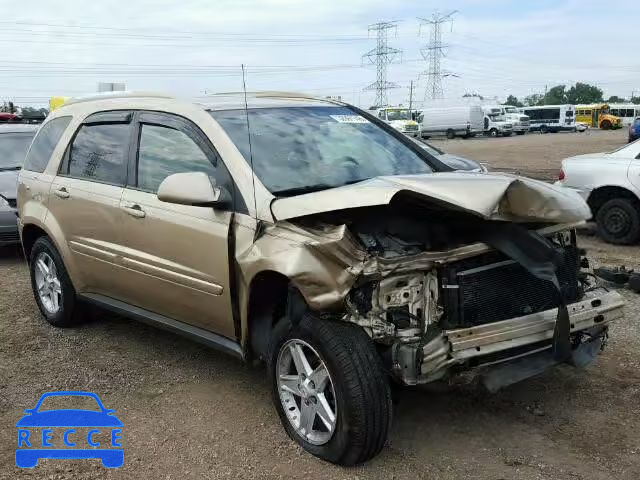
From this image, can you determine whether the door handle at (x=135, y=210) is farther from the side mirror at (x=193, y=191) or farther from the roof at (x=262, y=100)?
the roof at (x=262, y=100)

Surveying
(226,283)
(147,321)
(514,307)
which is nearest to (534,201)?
(514,307)

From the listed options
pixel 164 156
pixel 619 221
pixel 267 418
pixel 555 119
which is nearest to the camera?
pixel 267 418

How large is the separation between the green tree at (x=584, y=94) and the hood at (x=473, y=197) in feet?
407

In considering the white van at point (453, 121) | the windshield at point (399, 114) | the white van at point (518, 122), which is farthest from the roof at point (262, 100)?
the windshield at point (399, 114)

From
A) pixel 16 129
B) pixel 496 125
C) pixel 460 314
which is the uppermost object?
pixel 16 129

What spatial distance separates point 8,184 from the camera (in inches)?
335

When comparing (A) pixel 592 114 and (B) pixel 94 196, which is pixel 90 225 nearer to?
(B) pixel 94 196

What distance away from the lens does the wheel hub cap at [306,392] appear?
3.27 meters

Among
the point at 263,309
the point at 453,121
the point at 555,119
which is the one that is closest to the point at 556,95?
the point at 555,119

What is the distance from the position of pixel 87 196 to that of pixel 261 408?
2.03m

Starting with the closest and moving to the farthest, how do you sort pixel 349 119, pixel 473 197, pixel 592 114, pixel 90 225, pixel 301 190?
1. pixel 473 197
2. pixel 301 190
3. pixel 349 119
4. pixel 90 225
5. pixel 592 114

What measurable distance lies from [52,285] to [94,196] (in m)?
1.28

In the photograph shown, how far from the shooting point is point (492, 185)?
3086 mm

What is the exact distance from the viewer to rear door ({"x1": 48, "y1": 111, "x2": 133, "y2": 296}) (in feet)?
14.9
